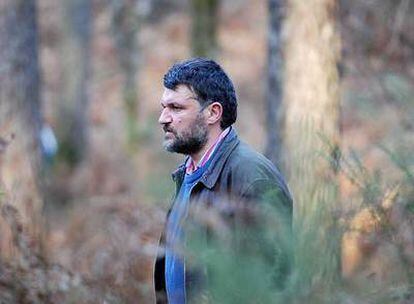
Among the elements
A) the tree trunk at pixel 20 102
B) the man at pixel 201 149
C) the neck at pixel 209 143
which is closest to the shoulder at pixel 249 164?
the man at pixel 201 149

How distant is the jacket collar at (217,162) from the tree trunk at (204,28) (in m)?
15.4

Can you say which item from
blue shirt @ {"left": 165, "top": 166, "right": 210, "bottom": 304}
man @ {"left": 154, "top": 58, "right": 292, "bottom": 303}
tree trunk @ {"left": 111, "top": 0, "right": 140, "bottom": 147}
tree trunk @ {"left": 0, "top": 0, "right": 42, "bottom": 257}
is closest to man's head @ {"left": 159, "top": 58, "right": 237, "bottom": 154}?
man @ {"left": 154, "top": 58, "right": 292, "bottom": 303}

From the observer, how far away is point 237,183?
4926mm

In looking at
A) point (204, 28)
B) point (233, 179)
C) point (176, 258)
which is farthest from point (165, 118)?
point (204, 28)

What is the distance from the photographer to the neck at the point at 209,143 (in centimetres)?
515

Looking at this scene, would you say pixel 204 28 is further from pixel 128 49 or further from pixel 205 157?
pixel 205 157

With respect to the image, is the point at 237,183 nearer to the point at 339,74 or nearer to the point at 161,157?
the point at 161,157

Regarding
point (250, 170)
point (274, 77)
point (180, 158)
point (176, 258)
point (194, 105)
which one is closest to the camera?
point (176, 258)

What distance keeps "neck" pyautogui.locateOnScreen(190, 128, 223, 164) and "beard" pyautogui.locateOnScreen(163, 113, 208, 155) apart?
0.05ft

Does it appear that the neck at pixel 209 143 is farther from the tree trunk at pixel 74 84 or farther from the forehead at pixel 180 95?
the tree trunk at pixel 74 84

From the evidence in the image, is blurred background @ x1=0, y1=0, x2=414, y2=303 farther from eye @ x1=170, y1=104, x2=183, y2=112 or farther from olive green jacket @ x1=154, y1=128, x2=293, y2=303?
eye @ x1=170, y1=104, x2=183, y2=112

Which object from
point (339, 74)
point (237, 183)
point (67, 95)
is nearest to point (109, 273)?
point (237, 183)

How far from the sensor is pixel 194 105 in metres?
5.18

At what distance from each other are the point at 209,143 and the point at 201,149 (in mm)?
45
